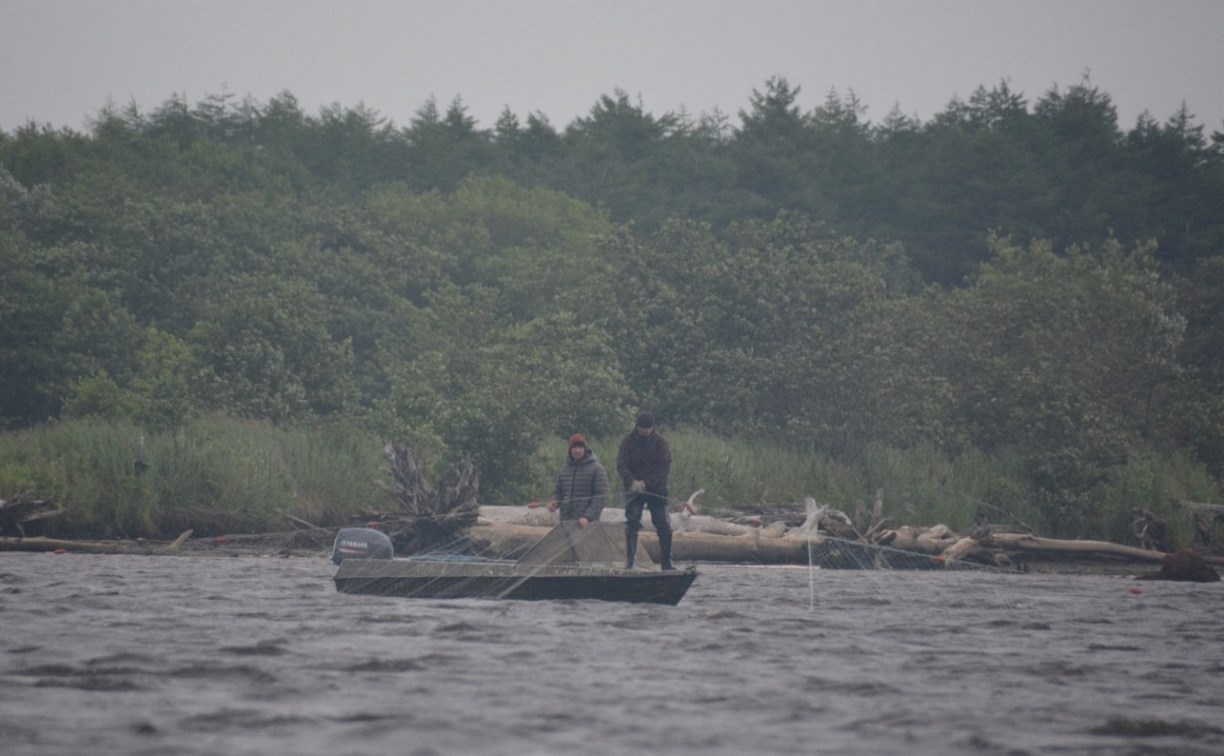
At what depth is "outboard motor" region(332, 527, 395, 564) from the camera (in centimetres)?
2173

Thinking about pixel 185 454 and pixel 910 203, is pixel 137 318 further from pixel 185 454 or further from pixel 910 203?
pixel 910 203

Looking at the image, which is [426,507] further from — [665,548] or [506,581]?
[506,581]

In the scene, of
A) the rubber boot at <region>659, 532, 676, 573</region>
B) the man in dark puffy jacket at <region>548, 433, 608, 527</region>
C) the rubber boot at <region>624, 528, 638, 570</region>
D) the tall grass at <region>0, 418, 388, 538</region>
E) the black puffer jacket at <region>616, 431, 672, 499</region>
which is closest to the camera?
the man in dark puffy jacket at <region>548, 433, 608, 527</region>

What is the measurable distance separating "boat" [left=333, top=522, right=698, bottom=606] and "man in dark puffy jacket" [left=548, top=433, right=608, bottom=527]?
259 mm

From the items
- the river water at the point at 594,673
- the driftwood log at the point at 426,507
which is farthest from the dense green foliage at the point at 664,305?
the river water at the point at 594,673

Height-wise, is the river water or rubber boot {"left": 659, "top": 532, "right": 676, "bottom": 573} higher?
rubber boot {"left": 659, "top": 532, "right": 676, "bottom": 573}

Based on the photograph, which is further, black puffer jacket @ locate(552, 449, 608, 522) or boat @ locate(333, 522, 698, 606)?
Result: black puffer jacket @ locate(552, 449, 608, 522)

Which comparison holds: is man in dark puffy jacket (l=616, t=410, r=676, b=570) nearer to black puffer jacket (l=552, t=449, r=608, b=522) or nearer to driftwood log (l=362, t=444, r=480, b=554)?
black puffer jacket (l=552, t=449, r=608, b=522)

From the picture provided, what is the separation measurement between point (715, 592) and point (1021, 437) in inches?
755

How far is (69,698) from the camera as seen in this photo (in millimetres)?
12156

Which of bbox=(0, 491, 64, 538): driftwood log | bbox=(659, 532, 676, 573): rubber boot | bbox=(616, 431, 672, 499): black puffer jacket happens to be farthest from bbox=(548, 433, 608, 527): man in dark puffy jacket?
bbox=(0, 491, 64, 538): driftwood log

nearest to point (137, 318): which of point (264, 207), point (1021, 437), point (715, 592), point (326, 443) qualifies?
point (264, 207)

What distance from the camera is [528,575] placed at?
2039 centimetres

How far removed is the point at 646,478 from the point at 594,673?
7.98 meters
